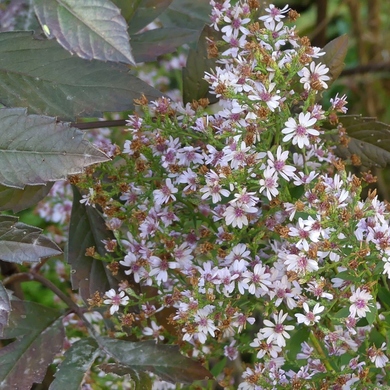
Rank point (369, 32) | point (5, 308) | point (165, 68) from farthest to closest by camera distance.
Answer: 1. point (369, 32)
2. point (165, 68)
3. point (5, 308)

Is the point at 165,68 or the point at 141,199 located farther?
the point at 165,68

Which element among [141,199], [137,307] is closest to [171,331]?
[137,307]

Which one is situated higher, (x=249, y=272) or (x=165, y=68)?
(x=165, y=68)

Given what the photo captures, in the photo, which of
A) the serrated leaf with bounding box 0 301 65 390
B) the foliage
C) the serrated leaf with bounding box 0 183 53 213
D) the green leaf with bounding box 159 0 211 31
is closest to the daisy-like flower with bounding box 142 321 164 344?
the foliage

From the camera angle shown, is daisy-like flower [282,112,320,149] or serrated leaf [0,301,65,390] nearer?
daisy-like flower [282,112,320,149]

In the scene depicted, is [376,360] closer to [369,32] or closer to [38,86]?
[38,86]

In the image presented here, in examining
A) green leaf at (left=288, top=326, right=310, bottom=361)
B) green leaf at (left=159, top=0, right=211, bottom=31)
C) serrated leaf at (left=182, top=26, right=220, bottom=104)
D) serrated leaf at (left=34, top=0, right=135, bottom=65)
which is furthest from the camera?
green leaf at (left=159, top=0, right=211, bottom=31)

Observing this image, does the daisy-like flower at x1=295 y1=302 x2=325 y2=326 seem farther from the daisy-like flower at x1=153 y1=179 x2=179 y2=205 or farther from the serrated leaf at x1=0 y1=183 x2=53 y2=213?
the serrated leaf at x1=0 y1=183 x2=53 y2=213
